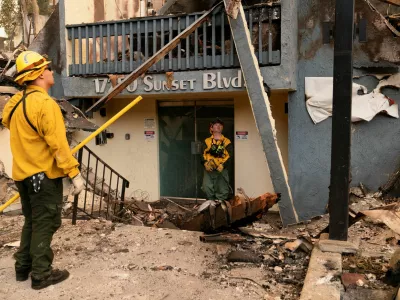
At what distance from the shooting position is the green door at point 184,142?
8.84 meters

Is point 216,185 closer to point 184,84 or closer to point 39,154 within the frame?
point 184,84

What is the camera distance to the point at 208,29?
24.3 feet

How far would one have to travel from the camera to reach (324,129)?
6852mm

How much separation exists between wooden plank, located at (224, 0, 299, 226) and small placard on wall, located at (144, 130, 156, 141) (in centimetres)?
344

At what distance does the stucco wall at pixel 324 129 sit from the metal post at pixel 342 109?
290cm

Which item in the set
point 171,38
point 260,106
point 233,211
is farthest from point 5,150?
point 233,211

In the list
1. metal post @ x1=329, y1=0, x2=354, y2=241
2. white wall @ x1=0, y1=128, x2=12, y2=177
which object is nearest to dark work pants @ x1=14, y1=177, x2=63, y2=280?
metal post @ x1=329, y1=0, x2=354, y2=241

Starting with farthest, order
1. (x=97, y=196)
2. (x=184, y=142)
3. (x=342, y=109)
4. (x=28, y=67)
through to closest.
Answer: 1. (x=184, y=142)
2. (x=97, y=196)
3. (x=342, y=109)
4. (x=28, y=67)

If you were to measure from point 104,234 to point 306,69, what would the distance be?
436 centimetres

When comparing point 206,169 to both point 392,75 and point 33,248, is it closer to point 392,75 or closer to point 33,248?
point 392,75

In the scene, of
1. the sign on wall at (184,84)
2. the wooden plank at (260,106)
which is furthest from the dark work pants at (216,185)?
the sign on wall at (184,84)

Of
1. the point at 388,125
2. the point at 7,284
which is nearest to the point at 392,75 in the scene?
the point at 388,125

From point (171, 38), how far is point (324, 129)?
3.18 meters

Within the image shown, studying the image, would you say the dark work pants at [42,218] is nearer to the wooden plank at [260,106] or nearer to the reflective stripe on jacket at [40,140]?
the reflective stripe on jacket at [40,140]
